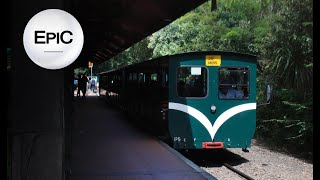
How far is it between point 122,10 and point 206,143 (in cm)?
476

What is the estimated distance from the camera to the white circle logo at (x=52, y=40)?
4.05m

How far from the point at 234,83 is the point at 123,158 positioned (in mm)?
3914

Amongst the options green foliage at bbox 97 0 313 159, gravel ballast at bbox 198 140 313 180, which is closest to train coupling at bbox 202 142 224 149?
gravel ballast at bbox 198 140 313 180

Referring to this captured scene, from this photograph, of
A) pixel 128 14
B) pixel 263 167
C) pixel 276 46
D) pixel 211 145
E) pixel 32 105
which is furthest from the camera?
pixel 276 46

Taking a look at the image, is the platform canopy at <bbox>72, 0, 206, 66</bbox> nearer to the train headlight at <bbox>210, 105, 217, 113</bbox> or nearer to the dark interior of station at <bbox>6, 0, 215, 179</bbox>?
the train headlight at <bbox>210, 105, 217, 113</bbox>

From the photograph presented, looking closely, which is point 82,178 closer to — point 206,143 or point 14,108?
point 14,108

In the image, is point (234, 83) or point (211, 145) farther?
point (234, 83)

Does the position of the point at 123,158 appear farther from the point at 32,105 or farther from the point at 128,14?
the point at 128,14

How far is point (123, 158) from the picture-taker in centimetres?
955

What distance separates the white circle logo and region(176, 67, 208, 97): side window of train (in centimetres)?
748

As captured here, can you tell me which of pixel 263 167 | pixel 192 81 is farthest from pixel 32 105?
pixel 263 167

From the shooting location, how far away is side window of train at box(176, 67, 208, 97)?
1156 cm

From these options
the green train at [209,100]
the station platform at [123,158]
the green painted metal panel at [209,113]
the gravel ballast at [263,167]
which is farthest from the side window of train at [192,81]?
the gravel ballast at [263,167]

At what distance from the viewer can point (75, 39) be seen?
4.12 m
